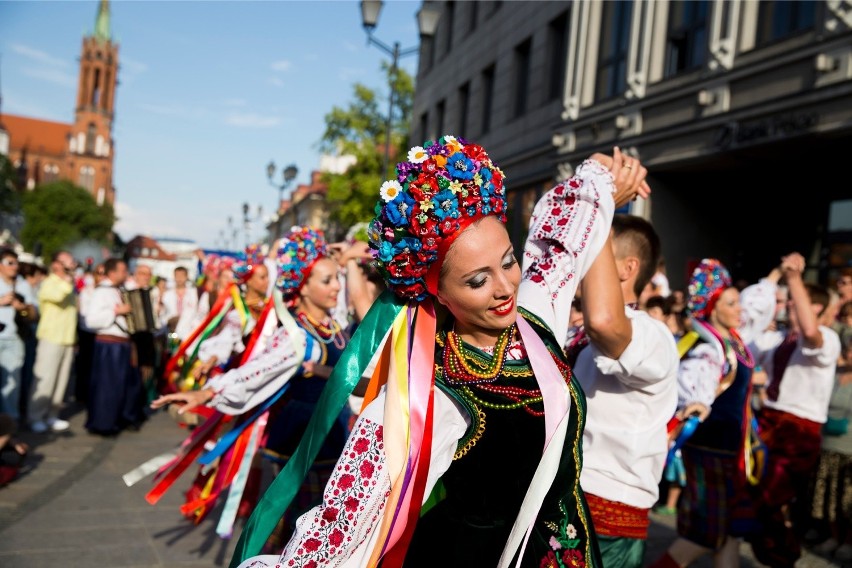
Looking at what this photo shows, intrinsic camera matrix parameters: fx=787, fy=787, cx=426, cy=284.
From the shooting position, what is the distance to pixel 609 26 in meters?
14.2

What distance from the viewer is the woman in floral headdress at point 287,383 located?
4.01 metres

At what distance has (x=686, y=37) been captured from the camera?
12.0 meters

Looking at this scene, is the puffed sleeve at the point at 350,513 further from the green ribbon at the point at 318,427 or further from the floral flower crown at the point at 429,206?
the floral flower crown at the point at 429,206

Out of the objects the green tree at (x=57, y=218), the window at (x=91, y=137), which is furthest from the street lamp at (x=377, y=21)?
the window at (x=91, y=137)

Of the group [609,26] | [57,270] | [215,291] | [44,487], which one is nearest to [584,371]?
[44,487]

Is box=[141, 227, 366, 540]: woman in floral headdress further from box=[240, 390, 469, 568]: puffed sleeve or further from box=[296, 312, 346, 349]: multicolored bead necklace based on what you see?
box=[240, 390, 469, 568]: puffed sleeve

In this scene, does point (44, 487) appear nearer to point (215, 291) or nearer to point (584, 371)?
point (215, 291)

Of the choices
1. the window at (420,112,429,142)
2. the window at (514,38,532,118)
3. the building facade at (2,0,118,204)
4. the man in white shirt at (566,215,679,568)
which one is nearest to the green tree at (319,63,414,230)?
the window at (420,112,429,142)

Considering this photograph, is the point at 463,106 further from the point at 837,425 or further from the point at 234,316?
the point at 837,425

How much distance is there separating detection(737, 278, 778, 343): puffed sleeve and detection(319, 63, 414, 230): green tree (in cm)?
2354

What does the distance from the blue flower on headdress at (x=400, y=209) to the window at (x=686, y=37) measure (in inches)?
414

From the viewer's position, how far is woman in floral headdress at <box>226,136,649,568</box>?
6.28ft

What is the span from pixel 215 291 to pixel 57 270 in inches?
72.4

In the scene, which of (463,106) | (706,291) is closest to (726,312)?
(706,291)
